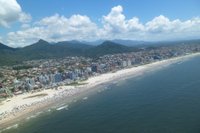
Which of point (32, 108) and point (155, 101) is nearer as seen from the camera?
point (155, 101)

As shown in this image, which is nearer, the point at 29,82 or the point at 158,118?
the point at 158,118

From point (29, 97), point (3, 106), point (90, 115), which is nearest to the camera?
point (90, 115)

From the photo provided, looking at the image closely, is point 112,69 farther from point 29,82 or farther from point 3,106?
A: point 3,106

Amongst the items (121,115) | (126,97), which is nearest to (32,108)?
(126,97)

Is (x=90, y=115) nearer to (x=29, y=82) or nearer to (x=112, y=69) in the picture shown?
(x=29, y=82)

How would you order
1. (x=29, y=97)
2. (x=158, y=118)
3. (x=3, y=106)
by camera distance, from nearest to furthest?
1. (x=158, y=118)
2. (x=3, y=106)
3. (x=29, y=97)

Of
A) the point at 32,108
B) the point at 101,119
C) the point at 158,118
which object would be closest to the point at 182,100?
the point at 158,118
